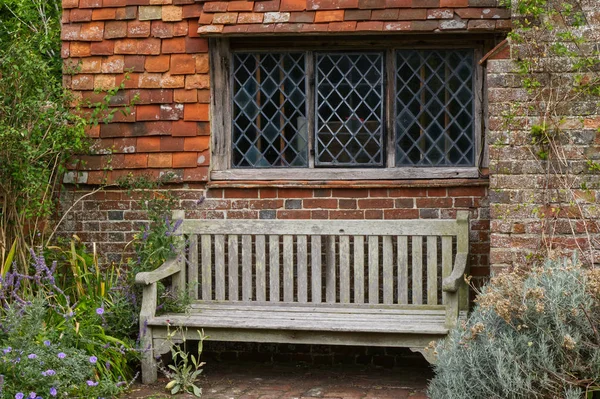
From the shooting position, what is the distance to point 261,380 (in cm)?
637

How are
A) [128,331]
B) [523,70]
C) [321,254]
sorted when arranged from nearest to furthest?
[523,70] → [128,331] → [321,254]

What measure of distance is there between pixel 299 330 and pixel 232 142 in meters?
1.91

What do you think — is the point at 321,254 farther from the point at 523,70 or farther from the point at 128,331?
the point at 523,70

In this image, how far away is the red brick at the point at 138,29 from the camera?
279 inches

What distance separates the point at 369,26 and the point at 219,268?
6.90 ft

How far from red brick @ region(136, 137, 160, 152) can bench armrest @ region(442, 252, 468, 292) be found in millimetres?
2502

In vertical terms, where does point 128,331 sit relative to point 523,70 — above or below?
below

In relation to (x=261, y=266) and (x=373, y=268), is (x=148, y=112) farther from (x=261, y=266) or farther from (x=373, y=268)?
(x=373, y=268)

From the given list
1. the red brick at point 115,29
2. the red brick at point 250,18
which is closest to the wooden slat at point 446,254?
the red brick at point 250,18

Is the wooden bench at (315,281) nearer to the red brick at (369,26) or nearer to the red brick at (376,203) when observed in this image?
the red brick at (376,203)

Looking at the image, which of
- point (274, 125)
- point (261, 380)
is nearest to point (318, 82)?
point (274, 125)

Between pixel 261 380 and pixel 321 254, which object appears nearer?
pixel 261 380

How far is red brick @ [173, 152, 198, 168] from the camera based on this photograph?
702cm

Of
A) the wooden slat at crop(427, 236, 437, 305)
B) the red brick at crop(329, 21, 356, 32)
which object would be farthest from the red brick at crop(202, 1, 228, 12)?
the wooden slat at crop(427, 236, 437, 305)
